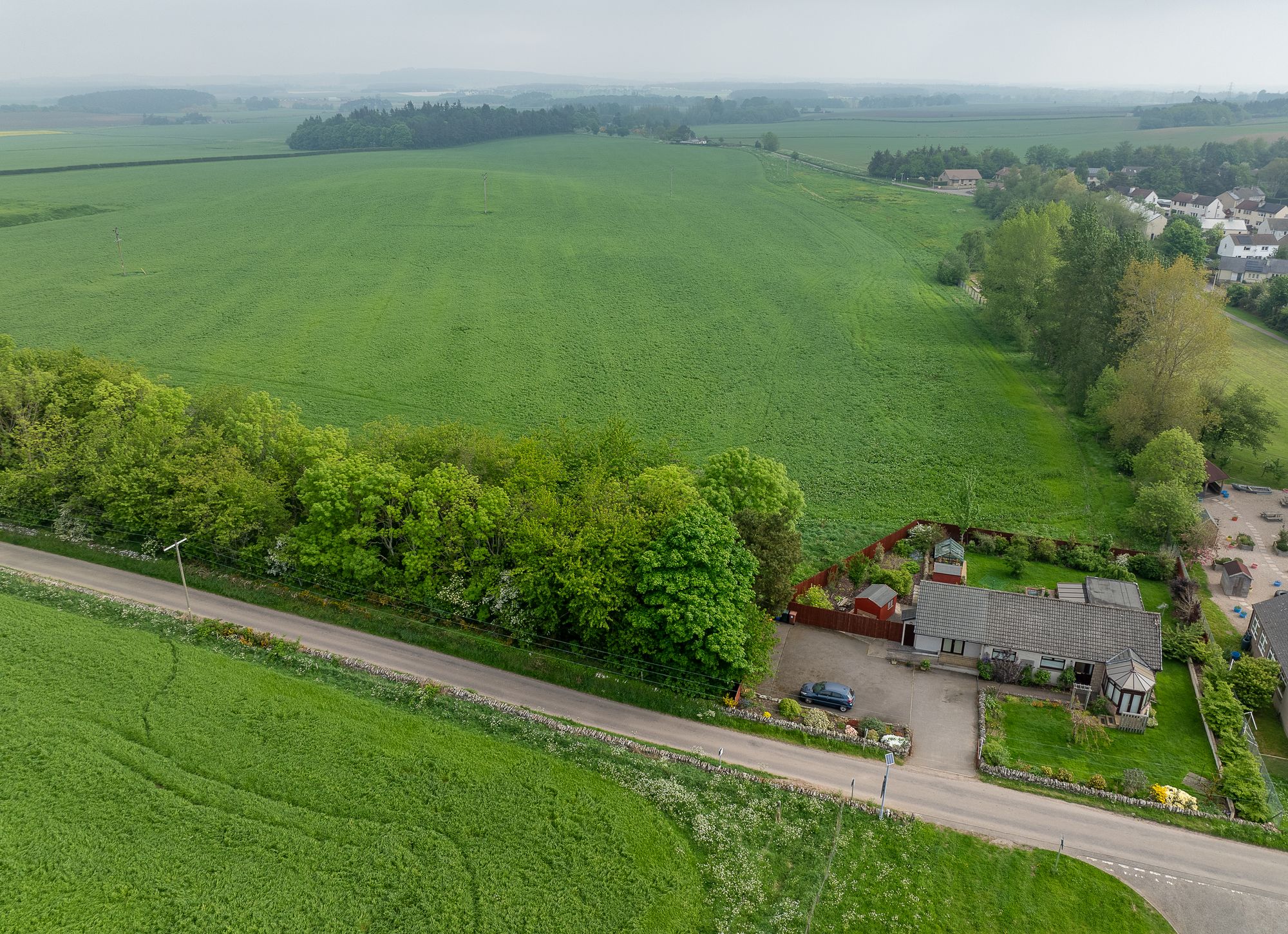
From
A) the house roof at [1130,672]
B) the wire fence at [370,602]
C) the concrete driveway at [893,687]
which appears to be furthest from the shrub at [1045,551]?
the wire fence at [370,602]

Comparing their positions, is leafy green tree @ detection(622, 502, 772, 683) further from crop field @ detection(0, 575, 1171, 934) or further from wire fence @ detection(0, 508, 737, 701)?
crop field @ detection(0, 575, 1171, 934)

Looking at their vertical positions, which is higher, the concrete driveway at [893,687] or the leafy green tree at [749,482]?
the leafy green tree at [749,482]

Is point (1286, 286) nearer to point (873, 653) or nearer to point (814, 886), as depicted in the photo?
point (873, 653)

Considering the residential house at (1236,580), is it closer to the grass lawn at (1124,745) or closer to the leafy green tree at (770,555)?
the grass lawn at (1124,745)

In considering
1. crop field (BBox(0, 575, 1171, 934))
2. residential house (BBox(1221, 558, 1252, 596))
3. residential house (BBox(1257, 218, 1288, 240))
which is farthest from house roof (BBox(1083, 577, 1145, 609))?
residential house (BBox(1257, 218, 1288, 240))

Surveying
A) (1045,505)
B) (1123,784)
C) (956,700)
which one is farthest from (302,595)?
(1045,505)

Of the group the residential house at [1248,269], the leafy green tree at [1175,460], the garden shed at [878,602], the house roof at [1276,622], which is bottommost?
the garden shed at [878,602]

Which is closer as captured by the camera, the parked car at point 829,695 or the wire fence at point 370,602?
the parked car at point 829,695
